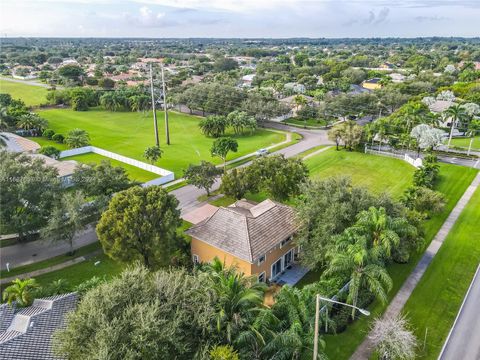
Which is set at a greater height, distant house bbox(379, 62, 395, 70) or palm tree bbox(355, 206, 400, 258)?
distant house bbox(379, 62, 395, 70)

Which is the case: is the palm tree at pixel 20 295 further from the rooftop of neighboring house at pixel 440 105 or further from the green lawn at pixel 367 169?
the rooftop of neighboring house at pixel 440 105

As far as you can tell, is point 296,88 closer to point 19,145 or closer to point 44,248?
point 19,145

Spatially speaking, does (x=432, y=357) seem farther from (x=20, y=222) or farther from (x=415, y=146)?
(x=415, y=146)

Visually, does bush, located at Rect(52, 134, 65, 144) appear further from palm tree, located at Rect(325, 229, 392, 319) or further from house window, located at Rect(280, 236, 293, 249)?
palm tree, located at Rect(325, 229, 392, 319)

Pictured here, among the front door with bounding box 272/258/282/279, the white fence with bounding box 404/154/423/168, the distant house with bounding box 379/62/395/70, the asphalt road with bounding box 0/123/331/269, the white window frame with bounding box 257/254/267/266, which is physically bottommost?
the asphalt road with bounding box 0/123/331/269

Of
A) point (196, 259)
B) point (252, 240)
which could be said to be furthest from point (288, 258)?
point (196, 259)

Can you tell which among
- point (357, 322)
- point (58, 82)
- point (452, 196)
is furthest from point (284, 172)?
point (58, 82)

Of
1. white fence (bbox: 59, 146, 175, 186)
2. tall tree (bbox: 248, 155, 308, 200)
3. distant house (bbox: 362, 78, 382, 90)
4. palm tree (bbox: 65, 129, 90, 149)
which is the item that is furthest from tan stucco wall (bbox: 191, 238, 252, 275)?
distant house (bbox: 362, 78, 382, 90)
